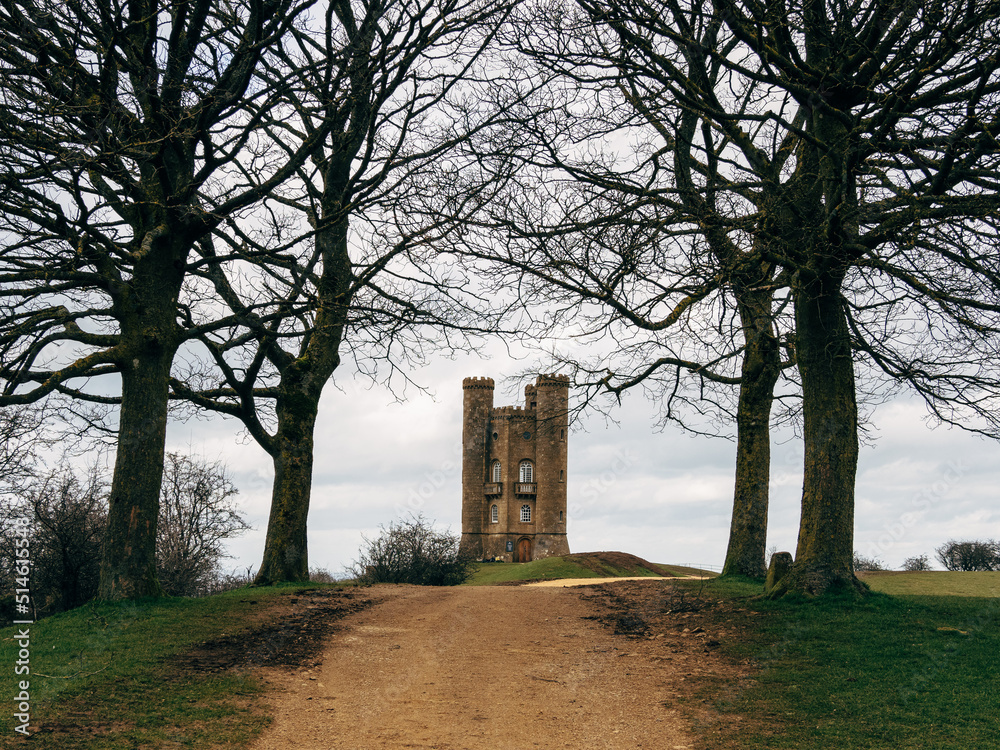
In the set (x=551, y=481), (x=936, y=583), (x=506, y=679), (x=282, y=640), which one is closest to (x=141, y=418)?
(x=282, y=640)

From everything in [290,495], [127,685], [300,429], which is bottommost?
[127,685]

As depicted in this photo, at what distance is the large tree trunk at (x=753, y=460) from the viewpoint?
1695cm

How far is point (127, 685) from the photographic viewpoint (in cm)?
810

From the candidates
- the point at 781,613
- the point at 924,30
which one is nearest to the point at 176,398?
the point at 781,613

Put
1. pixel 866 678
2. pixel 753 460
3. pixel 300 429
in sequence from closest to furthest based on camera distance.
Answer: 1. pixel 866 678
2. pixel 300 429
3. pixel 753 460

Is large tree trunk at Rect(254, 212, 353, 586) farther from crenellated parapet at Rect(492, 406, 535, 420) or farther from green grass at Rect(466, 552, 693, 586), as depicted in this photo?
crenellated parapet at Rect(492, 406, 535, 420)

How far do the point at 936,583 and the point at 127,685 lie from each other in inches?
649

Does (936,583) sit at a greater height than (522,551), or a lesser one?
greater

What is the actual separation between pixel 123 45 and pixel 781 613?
1318 cm

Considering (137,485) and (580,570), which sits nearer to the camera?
(137,485)

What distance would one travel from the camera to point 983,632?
998cm

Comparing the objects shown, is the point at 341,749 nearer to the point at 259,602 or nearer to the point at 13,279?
the point at 259,602

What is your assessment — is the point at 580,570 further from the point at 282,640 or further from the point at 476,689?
the point at 476,689

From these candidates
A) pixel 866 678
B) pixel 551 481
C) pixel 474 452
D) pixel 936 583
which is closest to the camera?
pixel 866 678
